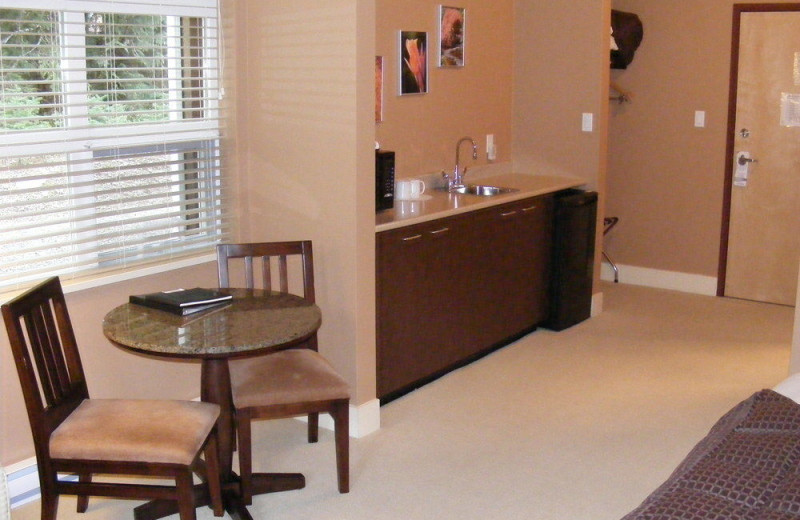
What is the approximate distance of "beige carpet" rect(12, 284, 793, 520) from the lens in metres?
3.37

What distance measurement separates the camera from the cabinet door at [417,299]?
415 cm

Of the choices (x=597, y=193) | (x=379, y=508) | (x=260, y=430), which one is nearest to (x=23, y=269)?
(x=260, y=430)

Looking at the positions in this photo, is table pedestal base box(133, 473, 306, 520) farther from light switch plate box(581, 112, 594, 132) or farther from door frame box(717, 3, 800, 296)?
door frame box(717, 3, 800, 296)

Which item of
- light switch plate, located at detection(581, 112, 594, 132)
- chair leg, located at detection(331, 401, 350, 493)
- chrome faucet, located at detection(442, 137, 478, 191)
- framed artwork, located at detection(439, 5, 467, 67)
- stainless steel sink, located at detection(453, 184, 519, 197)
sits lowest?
chair leg, located at detection(331, 401, 350, 493)

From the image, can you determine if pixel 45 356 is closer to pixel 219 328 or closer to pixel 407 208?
pixel 219 328

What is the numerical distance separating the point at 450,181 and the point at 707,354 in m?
1.75

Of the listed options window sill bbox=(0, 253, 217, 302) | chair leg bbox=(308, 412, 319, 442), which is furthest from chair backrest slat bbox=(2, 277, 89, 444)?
chair leg bbox=(308, 412, 319, 442)

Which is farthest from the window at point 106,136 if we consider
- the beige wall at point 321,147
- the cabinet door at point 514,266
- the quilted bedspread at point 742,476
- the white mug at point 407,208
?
the quilted bedspread at point 742,476

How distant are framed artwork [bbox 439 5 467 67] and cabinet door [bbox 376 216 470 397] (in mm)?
1118

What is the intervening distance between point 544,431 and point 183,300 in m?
1.72

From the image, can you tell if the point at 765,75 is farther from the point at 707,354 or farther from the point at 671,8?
the point at 707,354

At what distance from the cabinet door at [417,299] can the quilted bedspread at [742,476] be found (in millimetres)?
1987

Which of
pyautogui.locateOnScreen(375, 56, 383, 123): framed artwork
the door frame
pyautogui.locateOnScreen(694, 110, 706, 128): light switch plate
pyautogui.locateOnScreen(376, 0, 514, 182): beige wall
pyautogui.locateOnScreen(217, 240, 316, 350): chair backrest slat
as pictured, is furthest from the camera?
pyautogui.locateOnScreen(694, 110, 706, 128): light switch plate

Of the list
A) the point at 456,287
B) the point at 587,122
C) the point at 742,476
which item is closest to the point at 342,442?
the point at 456,287
